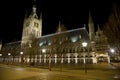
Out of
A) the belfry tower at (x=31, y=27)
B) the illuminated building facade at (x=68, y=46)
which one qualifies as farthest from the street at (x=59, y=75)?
the belfry tower at (x=31, y=27)

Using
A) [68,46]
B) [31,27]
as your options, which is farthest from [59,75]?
[31,27]

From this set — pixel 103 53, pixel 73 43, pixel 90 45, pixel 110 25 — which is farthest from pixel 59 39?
pixel 110 25

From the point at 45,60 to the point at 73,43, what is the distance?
63.2 feet

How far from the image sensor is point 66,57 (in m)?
58.2

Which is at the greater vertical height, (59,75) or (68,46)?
(68,46)

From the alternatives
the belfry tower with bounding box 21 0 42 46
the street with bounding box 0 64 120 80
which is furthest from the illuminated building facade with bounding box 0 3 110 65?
the street with bounding box 0 64 120 80

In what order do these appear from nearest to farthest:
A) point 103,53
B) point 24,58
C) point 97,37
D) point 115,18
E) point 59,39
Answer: point 115,18 → point 103,53 → point 97,37 → point 59,39 → point 24,58

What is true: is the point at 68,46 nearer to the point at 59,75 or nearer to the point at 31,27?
the point at 31,27

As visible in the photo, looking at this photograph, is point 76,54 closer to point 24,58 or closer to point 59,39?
point 59,39

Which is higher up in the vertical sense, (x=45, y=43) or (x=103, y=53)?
(x=45, y=43)

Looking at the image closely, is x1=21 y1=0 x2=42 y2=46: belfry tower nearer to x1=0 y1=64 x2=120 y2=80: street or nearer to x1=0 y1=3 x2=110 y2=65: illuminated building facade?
x1=0 y1=3 x2=110 y2=65: illuminated building facade

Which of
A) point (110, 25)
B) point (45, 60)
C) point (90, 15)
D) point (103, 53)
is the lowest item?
point (45, 60)

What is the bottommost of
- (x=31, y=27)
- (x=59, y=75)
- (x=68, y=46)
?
(x=59, y=75)

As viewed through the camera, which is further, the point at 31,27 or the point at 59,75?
the point at 31,27
